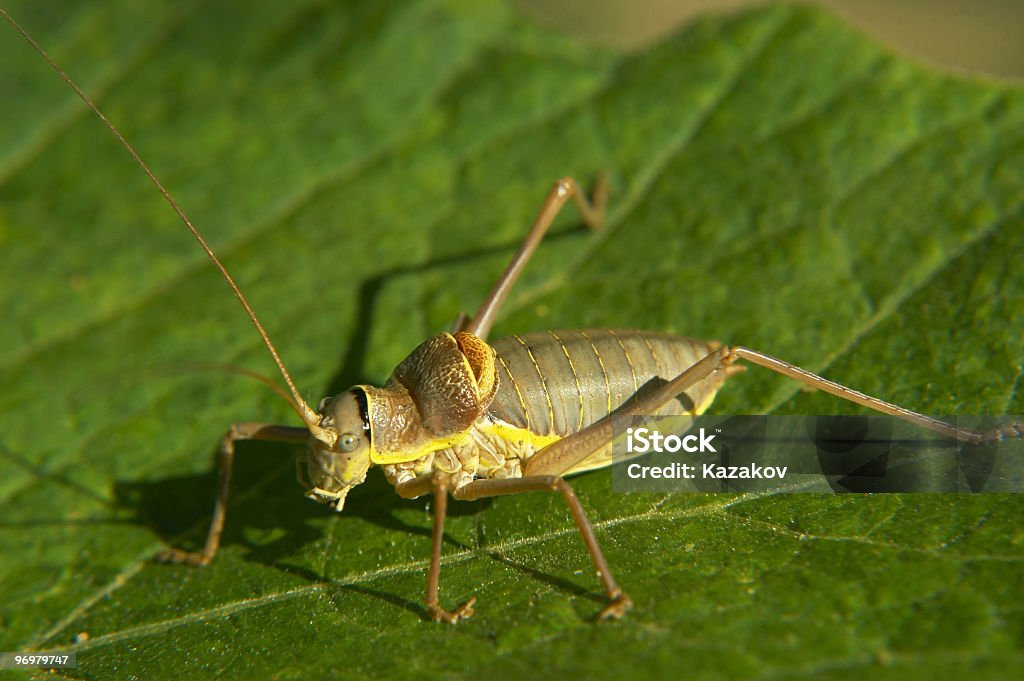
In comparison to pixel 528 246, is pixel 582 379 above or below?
below

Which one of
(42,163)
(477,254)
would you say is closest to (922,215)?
(477,254)

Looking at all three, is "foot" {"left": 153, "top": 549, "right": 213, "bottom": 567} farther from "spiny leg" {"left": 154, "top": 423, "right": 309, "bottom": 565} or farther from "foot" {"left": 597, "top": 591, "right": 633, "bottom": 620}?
"foot" {"left": 597, "top": 591, "right": 633, "bottom": 620}

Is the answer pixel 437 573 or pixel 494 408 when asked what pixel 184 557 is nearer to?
pixel 437 573

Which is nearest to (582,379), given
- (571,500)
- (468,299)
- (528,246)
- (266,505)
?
(571,500)

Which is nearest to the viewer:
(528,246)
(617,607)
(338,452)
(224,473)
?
(617,607)

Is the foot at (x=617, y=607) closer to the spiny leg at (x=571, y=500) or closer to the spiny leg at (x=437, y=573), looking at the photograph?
the spiny leg at (x=571, y=500)

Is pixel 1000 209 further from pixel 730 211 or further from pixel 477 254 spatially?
pixel 477 254
